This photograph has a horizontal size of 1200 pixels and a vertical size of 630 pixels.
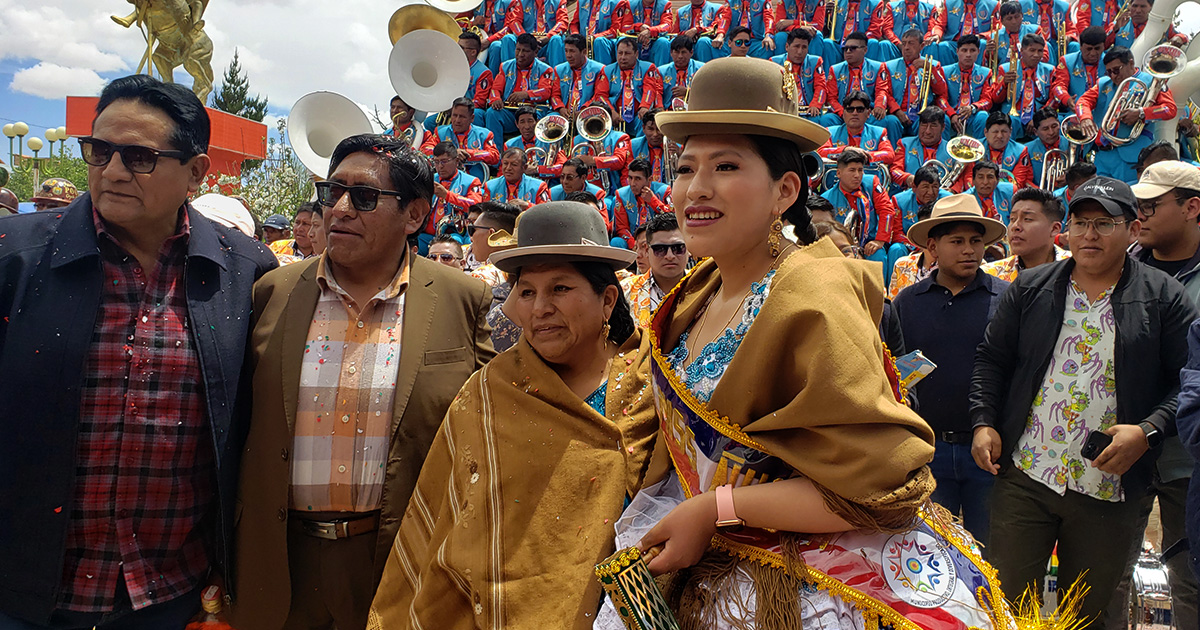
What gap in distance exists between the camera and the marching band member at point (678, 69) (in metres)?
14.6

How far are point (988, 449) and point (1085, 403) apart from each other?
0.47m

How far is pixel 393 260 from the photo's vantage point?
2.83 meters

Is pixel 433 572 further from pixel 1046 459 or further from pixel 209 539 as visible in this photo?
pixel 1046 459

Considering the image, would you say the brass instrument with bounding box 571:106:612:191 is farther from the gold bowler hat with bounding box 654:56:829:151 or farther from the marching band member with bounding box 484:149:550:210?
the gold bowler hat with bounding box 654:56:829:151

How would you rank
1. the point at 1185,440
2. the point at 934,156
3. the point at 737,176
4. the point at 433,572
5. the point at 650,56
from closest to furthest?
the point at 737,176 < the point at 433,572 < the point at 1185,440 < the point at 934,156 < the point at 650,56

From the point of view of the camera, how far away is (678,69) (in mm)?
14750

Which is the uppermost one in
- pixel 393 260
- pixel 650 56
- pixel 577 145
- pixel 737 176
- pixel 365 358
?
pixel 650 56

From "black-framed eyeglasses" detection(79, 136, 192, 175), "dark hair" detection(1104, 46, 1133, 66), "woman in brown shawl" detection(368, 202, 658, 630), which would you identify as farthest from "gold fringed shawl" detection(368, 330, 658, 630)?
"dark hair" detection(1104, 46, 1133, 66)

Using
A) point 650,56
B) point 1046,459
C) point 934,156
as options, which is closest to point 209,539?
point 1046,459

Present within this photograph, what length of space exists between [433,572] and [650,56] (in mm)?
15384

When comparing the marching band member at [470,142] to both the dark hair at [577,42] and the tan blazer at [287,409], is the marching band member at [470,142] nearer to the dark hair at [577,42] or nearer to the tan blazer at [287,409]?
the dark hair at [577,42]

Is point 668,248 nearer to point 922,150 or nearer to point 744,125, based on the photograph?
point 744,125

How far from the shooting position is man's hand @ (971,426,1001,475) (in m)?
3.83

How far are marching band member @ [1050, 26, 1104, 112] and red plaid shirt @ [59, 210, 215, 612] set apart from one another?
1468 centimetres
